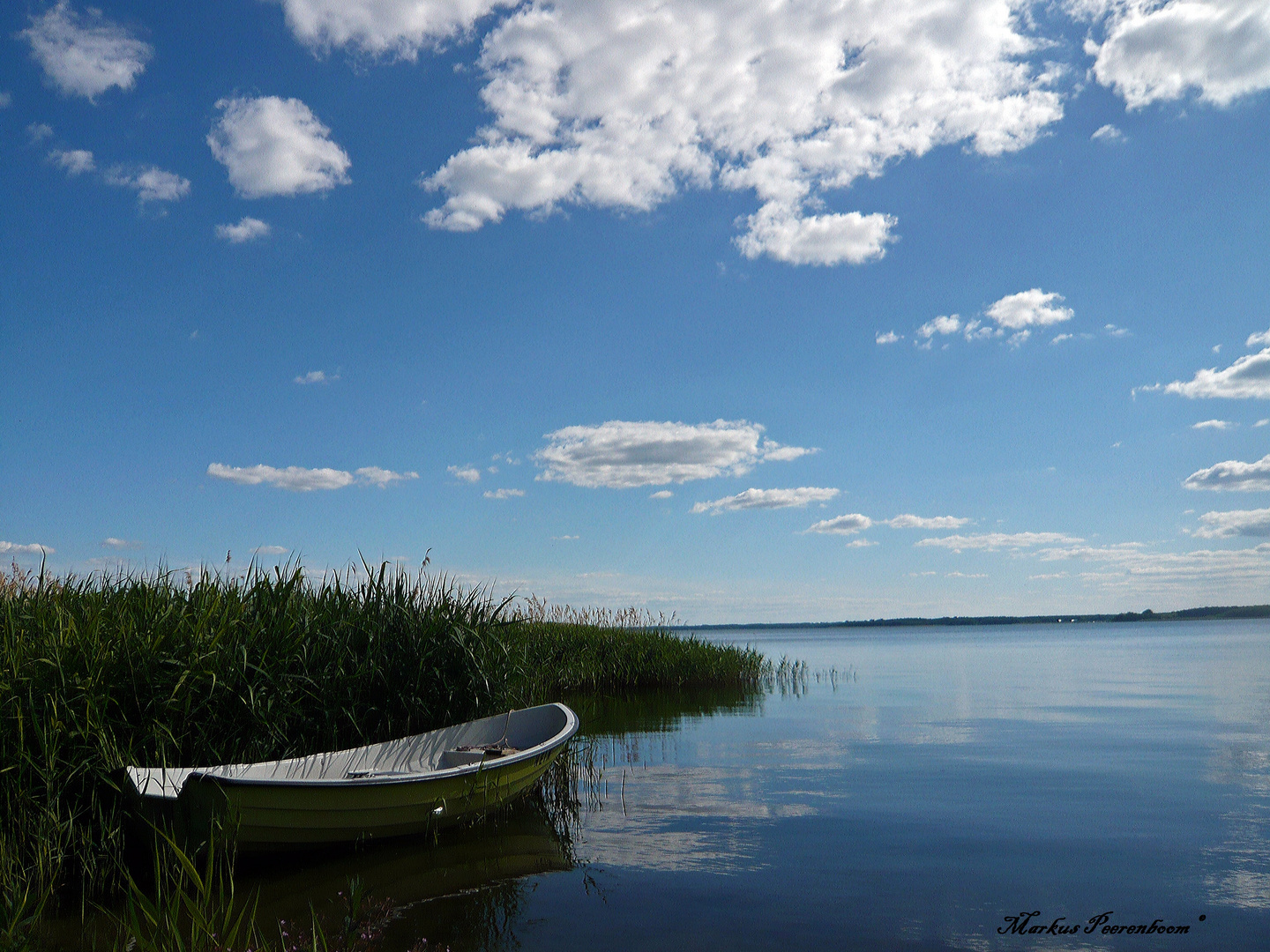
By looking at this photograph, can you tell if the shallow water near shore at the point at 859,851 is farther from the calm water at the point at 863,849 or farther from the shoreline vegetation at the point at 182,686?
the shoreline vegetation at the point at 182,686

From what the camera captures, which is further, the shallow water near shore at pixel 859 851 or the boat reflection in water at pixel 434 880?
the shallow water near shore at pixel 859 851

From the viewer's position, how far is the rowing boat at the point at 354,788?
5984 mm

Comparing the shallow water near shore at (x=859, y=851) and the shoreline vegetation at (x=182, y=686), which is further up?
the shoreline vegetation at (x=182, y=686)

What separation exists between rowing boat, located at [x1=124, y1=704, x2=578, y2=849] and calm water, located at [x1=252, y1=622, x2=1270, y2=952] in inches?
14.4

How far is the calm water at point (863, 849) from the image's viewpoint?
613 centimetres

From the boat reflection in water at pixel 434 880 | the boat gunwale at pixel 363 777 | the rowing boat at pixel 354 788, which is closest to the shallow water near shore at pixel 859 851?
the boat reflection in water at pixel 434 880

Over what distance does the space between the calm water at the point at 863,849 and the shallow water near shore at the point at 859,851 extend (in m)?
0.03

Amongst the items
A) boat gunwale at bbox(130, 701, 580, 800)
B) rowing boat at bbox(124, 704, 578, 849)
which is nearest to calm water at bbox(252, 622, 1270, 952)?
rowing boat at bbox(124, 704, 578, 849)

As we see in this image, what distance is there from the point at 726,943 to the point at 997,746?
33.5 ft

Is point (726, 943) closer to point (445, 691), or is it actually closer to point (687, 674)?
point (445, 691)

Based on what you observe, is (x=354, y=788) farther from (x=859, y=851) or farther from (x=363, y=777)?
(x=859, y=851)

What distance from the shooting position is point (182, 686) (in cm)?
709

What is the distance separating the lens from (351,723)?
8836 mm

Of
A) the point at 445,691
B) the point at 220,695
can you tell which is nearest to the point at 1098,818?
the point at 445,691
